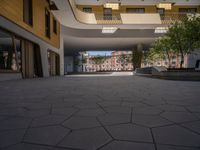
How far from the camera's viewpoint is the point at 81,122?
251 cm

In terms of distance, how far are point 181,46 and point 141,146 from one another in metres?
11.9

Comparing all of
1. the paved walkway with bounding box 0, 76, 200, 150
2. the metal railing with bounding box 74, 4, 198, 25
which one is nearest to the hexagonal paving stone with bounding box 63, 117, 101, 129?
the paved walkway with bounding box 0, 76, 200, 150

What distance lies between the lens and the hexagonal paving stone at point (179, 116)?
264 cm

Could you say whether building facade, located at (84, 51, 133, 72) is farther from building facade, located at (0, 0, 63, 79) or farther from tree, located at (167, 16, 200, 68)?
tree, located at (167, 16, 200, 68)

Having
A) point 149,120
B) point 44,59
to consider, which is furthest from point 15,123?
point 44,59

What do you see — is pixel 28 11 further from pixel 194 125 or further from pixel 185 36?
pixel 194 125

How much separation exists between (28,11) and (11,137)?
1233 centimetres

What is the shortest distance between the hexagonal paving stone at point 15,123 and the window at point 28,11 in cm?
1066

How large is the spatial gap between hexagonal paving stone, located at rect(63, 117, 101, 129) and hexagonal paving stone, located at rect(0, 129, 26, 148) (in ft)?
1.94

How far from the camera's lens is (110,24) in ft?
67.4

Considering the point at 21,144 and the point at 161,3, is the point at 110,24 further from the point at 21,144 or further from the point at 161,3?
the point at 21,144

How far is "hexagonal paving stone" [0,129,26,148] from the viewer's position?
1827 mm

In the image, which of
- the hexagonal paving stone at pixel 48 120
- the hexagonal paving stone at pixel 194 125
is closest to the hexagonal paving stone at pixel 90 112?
the hexagonal paving stone at pixel 48 120

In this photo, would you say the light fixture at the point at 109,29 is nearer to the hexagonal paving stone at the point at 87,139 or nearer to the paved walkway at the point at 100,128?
the paved walkway at the point at 100,128
